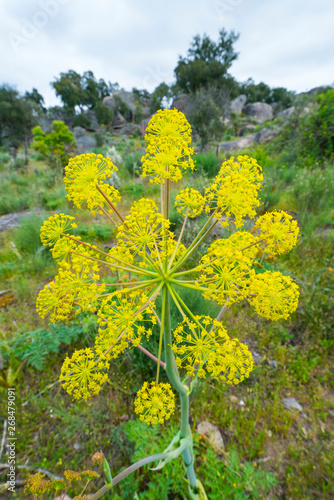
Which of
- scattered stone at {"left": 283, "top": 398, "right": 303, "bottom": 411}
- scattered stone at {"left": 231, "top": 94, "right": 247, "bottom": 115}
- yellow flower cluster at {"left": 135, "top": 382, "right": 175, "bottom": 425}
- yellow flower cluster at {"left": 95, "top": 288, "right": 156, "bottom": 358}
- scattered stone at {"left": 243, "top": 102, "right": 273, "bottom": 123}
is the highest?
scattered stone at {"left": 231, "top": 94, "right": 247, "bottom": 115}

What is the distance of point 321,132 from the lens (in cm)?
920

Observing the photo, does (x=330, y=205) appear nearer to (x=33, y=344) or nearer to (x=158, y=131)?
(x=158, y=131)

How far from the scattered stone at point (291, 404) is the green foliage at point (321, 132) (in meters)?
9.26

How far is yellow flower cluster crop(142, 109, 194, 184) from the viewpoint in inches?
51.2

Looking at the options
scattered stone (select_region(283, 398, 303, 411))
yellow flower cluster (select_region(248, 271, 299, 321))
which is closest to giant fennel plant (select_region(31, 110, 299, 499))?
yellow flower cluster (select_region(248, 271, 299, 321))

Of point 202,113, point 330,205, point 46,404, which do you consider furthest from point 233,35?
point 46,404

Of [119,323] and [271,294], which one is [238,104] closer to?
[271,294]

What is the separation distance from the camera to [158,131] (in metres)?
1.39

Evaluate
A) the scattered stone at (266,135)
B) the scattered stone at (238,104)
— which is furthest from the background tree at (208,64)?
the scattered stone at (266,135)

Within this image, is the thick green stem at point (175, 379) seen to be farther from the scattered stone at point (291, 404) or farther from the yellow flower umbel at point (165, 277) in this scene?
the scattered stone at point (291, 404)

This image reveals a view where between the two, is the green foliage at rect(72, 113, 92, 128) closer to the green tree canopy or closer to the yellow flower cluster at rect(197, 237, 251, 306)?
the green tree canopy

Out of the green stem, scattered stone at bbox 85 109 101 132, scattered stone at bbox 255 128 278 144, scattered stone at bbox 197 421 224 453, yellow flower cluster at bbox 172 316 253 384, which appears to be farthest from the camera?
scattered stone at bbox 85 109 101 132

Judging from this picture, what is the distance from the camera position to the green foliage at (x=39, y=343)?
2.72m

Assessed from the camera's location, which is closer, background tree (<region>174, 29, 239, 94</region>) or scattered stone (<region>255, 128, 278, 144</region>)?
scattered stone (<region>255, 128, 278, 144</region>)
